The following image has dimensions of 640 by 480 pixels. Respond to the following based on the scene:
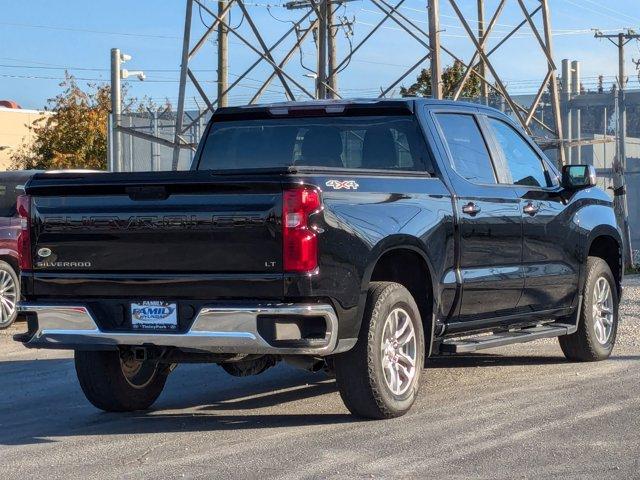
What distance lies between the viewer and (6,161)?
202 ft

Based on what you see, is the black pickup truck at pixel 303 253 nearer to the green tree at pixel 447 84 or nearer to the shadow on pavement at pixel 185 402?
the shadow on pavement at pixel 185 402

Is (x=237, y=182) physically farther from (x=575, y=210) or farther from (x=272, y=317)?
(x=575, y=210)

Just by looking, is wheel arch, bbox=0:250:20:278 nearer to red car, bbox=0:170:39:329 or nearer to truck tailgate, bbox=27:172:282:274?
red car, bbox=0:170:39:329

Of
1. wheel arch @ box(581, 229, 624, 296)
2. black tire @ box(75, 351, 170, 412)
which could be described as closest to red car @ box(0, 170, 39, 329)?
black tire @ box(75, 351, 170, 412)

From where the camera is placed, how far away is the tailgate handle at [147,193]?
754 cm

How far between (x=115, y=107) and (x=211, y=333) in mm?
27697

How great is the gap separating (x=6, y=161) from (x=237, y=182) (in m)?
56.3

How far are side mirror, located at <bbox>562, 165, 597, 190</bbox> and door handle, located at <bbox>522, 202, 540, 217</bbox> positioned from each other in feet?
2.20

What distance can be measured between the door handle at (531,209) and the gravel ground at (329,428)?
4.11 feet

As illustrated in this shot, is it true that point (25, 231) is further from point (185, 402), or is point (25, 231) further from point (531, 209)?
point (531, 209)

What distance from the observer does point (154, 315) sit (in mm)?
7598

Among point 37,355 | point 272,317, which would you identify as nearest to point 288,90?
point 37,355

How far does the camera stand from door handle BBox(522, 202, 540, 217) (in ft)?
31.4

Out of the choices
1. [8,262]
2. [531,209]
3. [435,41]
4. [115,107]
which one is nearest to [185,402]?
[531,209]
